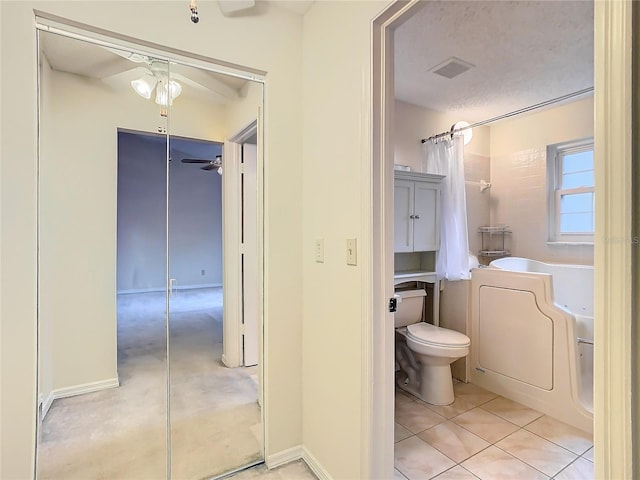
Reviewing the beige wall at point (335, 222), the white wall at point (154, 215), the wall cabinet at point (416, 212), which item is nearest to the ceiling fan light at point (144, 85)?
the white wall at point (154, 215)

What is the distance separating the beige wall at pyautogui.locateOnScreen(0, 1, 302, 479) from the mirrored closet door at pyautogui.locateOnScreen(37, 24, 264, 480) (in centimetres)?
10

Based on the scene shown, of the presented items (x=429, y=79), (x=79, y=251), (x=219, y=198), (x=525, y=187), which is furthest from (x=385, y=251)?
(x=525, y=187)

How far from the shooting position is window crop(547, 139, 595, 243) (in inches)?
115

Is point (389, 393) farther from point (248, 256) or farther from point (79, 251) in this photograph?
point (79, 251)

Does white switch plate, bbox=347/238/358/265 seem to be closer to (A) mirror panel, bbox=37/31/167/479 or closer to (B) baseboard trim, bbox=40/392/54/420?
(A) mirror panel, bbox=37/31/167/479

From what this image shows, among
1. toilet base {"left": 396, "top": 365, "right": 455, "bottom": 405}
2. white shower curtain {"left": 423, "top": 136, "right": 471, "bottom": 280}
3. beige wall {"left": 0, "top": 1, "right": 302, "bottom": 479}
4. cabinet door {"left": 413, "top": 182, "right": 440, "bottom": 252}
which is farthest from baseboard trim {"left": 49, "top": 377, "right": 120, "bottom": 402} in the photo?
white shower curtain {"left": 423, "top": 136, "right": 471, "bottom": 280}

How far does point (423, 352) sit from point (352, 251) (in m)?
1.26

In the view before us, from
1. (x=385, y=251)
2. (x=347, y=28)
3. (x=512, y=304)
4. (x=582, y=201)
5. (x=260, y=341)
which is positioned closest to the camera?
(x=385, y=251)

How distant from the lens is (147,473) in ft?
5.01

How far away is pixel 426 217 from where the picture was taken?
2600 mm

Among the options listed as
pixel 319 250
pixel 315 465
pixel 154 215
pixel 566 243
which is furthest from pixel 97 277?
pixel 566 243

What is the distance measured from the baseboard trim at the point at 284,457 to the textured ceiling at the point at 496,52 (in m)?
2.08

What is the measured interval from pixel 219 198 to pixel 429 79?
1.78 metres

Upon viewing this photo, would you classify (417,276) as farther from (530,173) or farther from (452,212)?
(530,173)
